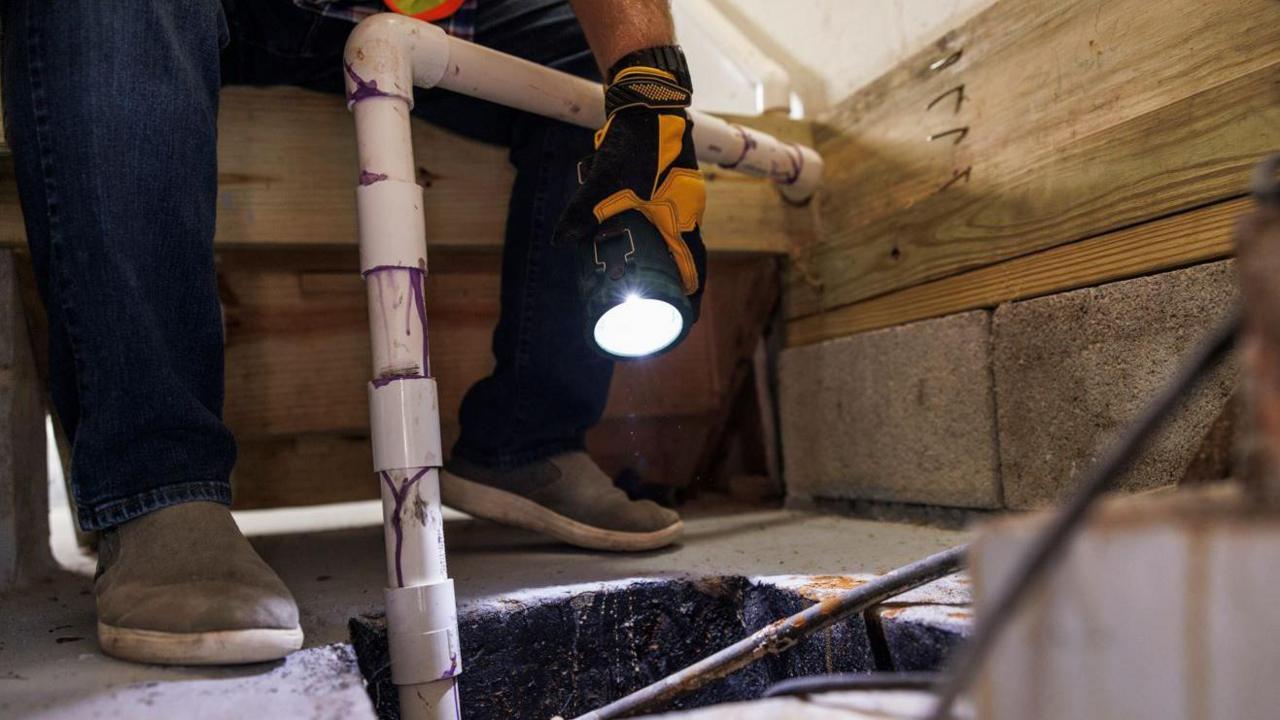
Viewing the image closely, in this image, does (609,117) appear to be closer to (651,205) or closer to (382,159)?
(651,205)

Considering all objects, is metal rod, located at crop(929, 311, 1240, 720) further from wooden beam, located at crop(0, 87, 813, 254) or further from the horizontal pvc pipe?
wooden beam, located at crop(0, 87, 813, 254)

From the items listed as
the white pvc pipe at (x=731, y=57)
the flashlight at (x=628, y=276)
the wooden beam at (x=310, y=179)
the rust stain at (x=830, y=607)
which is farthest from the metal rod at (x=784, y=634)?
the white pvc pipe at (x=731, y=57)

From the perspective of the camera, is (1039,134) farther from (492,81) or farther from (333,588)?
(333,588)

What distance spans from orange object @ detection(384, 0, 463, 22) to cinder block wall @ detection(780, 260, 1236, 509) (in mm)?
820

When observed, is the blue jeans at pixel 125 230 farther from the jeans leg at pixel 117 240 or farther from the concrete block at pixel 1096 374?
the concrete block at pixel 1096 374

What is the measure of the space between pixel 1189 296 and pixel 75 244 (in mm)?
1090

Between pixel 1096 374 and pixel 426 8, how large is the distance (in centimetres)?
95

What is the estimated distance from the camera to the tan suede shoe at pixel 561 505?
1188 millimetres

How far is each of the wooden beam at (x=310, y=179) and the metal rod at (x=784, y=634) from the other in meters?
0.90

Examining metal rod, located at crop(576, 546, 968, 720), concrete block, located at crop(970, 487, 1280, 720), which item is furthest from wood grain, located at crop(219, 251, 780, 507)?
concrete block, located at crop(970, 487, 1280, 720)

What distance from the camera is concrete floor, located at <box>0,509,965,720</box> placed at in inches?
23.9

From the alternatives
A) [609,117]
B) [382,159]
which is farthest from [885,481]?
[382,159]

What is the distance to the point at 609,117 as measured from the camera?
0.91 metres

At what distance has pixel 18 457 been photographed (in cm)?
121
